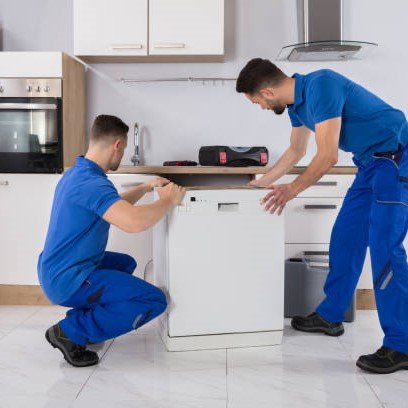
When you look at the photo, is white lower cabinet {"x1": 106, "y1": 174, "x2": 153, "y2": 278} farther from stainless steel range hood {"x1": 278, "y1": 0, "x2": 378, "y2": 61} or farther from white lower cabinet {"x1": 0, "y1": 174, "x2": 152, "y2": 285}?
stainless steel range hood {"x1": 278, "y1": 0, "x2": 378, "y2": 61}

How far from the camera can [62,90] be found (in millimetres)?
3438

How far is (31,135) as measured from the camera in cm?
344

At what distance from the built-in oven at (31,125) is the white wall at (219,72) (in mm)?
624

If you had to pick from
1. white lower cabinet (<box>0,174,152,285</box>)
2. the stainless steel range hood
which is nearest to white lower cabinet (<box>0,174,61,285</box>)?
white lower cabinet (<box>0,174,152,285</box>)

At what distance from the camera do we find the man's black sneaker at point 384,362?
2.28 metres

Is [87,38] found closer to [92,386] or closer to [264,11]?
[264,11]

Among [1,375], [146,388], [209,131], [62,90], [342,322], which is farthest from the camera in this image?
[209,131]

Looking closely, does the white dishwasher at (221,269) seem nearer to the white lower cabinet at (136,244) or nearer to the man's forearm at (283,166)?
the man's forearm at (283,166)

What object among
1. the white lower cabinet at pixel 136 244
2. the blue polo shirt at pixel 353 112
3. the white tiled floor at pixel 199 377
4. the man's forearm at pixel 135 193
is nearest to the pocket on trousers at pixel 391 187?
the blue polo shirt at pixel 353 112

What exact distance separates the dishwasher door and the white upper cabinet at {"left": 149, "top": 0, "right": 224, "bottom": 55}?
56.3 inches

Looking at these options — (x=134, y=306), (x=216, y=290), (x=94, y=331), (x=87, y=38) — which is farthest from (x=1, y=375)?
(x=87, y=38)

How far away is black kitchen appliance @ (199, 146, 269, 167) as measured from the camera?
3592 mm

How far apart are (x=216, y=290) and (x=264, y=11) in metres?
2.21

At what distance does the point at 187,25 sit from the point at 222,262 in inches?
67.3
